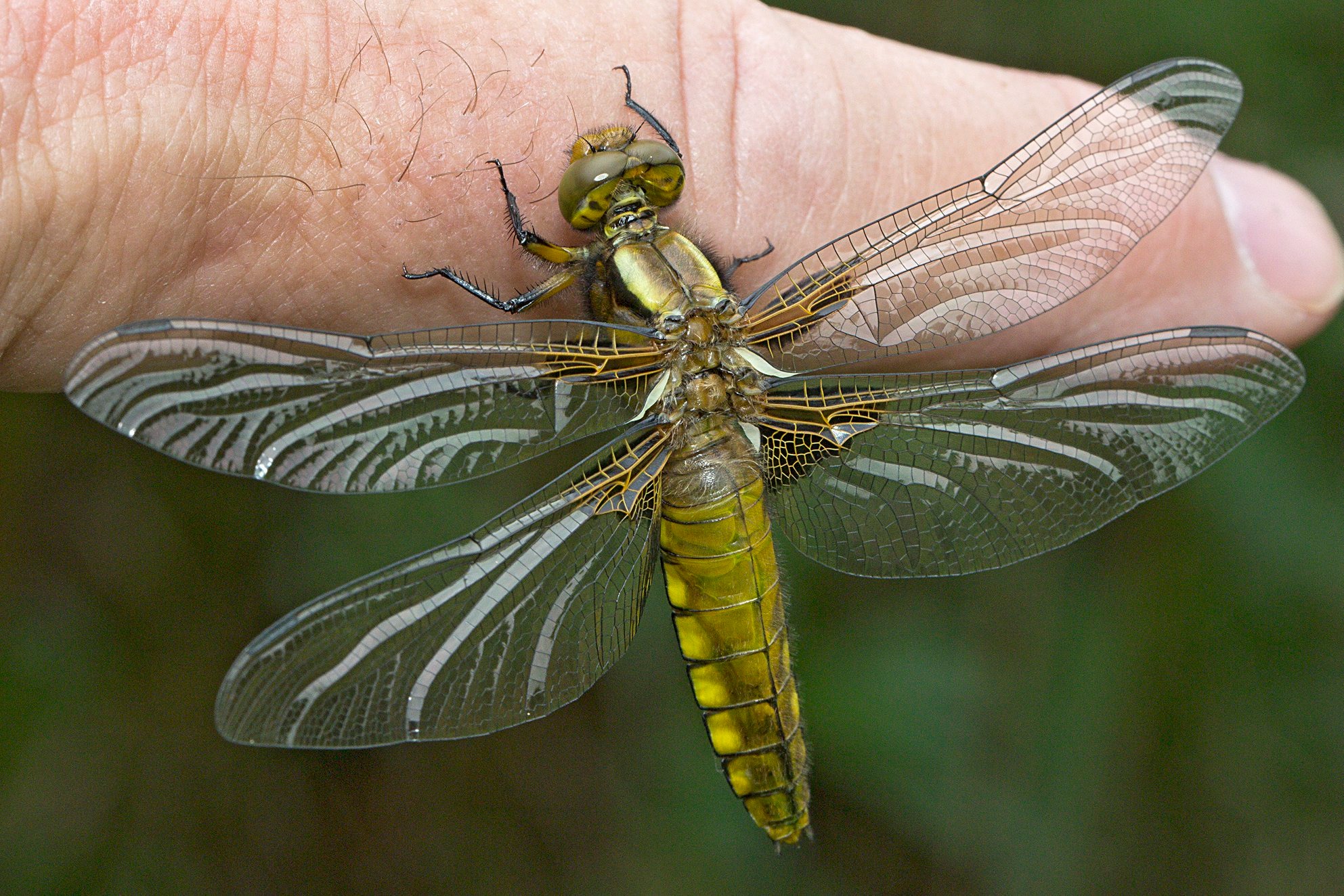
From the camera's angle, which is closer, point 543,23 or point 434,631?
point 434,631

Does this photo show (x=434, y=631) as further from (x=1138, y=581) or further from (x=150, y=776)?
(x=1138, y=581)

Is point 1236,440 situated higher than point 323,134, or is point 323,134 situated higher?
point 323,134

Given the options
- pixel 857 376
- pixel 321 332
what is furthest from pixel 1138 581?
pixel 321 332

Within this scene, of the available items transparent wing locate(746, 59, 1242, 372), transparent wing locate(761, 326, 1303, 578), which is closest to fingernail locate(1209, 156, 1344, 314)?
transparent wing locate(746, 59, 1242, 372)

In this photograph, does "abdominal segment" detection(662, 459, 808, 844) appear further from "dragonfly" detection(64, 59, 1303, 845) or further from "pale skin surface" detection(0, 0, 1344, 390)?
"pale skin surface" detection(0, 0, 1344, 390)

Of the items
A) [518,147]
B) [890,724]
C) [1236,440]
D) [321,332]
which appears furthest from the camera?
[890,724]

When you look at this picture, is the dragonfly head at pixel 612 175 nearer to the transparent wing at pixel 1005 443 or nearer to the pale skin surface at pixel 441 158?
the pale skin surface at pixel 441 158

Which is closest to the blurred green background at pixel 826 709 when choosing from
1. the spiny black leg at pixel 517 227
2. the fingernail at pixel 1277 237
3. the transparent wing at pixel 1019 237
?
the fingernail at pixel 1277 237
